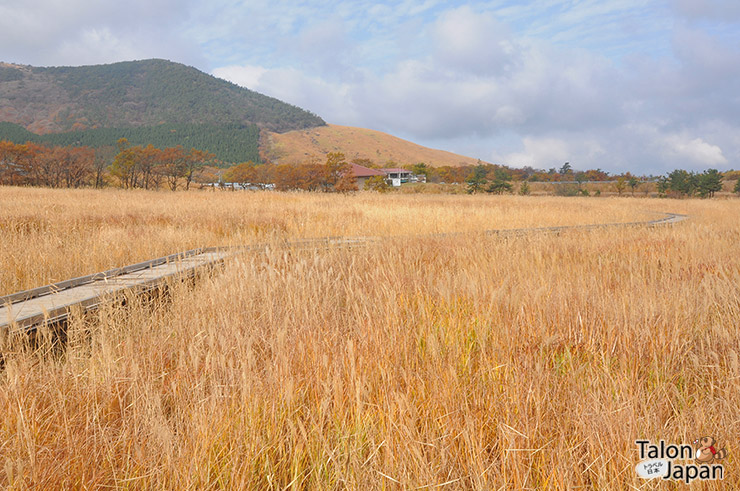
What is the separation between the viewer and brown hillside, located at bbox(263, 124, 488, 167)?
121m

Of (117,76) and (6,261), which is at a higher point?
(117,76)

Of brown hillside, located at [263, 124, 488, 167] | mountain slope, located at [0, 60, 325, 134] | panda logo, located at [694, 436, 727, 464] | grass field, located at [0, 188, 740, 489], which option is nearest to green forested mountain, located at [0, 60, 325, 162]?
mountain slope, located at [0, 60, 325, 134]

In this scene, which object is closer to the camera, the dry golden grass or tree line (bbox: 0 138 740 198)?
the dry golden grass

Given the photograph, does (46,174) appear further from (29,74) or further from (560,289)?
(29,74)

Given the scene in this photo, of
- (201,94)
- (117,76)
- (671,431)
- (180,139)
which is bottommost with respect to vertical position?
(671,431)

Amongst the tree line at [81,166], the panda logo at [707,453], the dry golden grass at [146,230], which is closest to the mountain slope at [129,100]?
the tree line at [81,166]

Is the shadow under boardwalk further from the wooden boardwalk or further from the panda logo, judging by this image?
the panda logo

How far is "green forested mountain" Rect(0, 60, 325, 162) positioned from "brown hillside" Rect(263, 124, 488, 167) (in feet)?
23.4

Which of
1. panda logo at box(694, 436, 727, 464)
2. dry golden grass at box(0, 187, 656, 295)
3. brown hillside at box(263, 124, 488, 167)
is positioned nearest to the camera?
panda logo at box(694, 436, 727, 464)

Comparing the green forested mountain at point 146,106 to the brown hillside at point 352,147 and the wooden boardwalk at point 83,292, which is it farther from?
the wooden boardwalk at point 83,292

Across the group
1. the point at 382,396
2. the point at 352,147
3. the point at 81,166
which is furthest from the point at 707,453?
the point at 352,147

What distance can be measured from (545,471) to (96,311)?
3.50m

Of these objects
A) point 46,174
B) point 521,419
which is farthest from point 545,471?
point 46,174

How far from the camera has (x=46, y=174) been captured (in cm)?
3597
